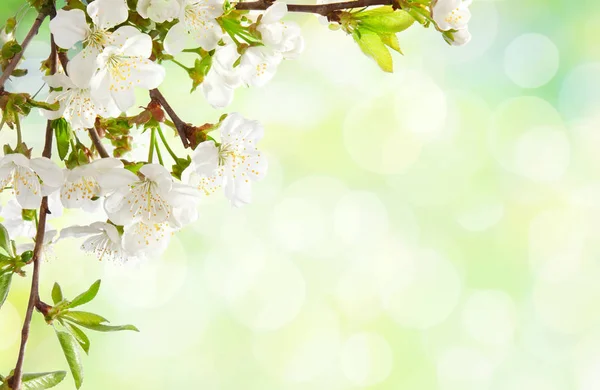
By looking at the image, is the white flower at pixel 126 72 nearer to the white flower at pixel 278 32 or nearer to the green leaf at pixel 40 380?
the white flower at pixel 278 32

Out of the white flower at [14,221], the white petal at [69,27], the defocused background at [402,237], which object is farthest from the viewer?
the defocused background at [402,237]

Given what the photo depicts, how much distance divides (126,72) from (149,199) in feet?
0.25

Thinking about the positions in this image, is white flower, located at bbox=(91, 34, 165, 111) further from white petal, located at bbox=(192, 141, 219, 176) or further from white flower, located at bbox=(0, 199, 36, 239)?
white flower, located at bbox=(0, 199, 36, 239)

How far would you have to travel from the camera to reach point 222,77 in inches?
20.0

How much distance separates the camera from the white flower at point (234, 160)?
0.47 m

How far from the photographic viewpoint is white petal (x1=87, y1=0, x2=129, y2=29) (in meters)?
0.42

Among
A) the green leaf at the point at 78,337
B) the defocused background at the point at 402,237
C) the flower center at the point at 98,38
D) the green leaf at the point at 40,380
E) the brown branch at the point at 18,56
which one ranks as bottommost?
the defocused background at the point at 402,237

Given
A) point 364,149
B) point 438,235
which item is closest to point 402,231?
Result: point 438,235

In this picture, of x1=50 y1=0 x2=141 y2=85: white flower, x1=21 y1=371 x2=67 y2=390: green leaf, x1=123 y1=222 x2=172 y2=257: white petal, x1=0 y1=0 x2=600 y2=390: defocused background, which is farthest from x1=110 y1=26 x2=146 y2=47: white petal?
x1=0 y1=0 x2=600 y2=390: defocused background

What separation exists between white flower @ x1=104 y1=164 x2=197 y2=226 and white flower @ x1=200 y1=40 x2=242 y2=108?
9cm

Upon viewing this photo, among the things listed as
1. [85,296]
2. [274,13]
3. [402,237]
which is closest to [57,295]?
[85,296]

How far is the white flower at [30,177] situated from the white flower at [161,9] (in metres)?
0.10

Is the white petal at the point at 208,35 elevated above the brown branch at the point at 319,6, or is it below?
below

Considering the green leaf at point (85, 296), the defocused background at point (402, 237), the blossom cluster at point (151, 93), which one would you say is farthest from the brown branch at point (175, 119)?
the defocused background at point (402, 237)
